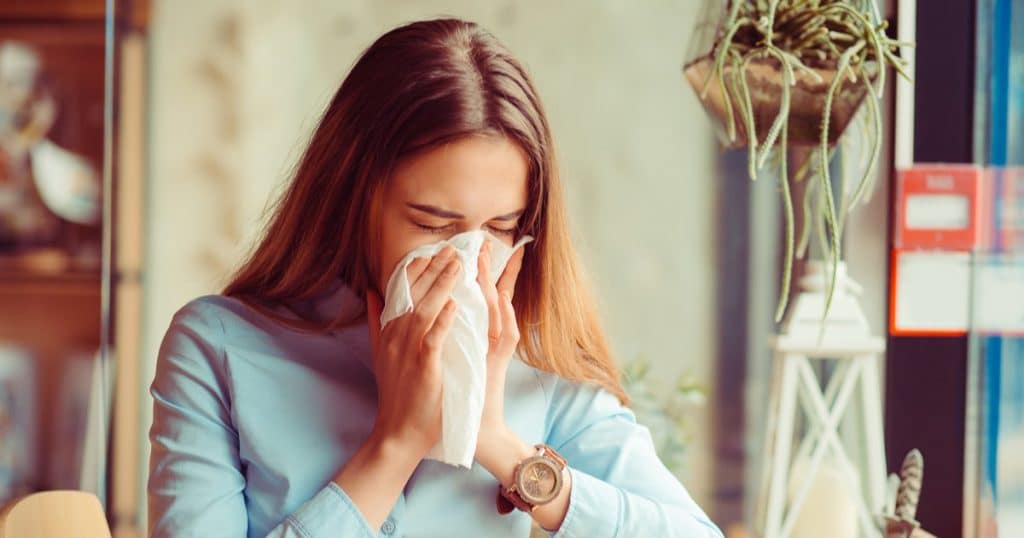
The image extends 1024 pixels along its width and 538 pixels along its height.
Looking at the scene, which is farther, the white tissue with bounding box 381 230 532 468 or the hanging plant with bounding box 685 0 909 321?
the hanging plant with bounding box 685 0 909 321

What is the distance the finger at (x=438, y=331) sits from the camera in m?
1.13

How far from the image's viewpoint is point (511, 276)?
1236 millimetres

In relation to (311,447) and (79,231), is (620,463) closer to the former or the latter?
(311,447)

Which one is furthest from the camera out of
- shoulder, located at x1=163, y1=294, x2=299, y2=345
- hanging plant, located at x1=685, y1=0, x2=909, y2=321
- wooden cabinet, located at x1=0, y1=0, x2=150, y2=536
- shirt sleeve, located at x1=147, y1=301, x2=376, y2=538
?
wooden cabinet, located at x1=0, y1=0, x2=150, y2=536

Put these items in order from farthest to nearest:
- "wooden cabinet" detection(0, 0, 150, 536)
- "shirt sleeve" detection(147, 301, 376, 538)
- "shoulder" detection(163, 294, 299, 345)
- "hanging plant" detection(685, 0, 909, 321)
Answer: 1. "wooden cabinet" detection(0, 0, 150, 536)
2. "hanging plant" detection(685, 0, 909, 321)
3. "shoulder" detection(163, 294, 299, 345)
4. "shirt sleeve" detection(147, 301, 376, 538)

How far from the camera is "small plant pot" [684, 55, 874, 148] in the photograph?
1351 millimetres

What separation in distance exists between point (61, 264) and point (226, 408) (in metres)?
1.87

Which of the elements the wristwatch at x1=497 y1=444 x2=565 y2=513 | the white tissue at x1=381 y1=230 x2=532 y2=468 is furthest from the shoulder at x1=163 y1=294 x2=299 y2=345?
the wristwatch at x1=497 y1=444 x2=565 y2=513

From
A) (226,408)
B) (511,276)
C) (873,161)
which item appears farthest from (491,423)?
(873,161)

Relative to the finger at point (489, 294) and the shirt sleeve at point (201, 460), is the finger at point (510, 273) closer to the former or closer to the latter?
the finger at point (489, 294)

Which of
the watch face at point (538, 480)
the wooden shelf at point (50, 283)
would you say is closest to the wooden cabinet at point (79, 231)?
the wooden shelf at point (50, 283)

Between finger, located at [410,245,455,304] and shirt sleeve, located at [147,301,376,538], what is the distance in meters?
0.22

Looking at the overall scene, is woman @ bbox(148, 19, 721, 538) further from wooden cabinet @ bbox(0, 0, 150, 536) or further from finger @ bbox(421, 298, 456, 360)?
wooden cabinet @ bbox(0, 0, 150, 536)

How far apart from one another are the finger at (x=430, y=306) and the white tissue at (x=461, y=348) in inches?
0.4
